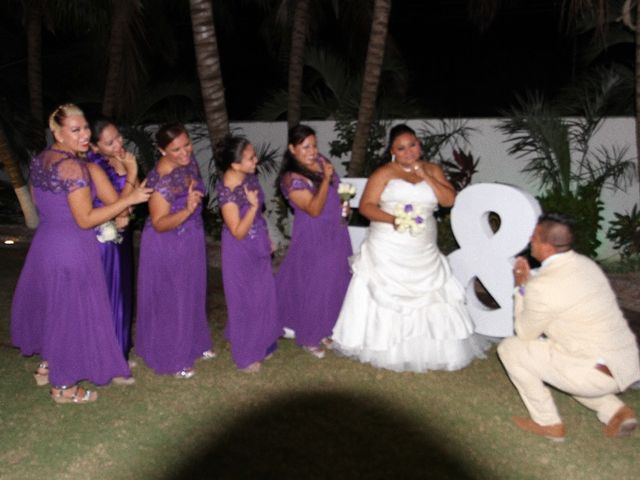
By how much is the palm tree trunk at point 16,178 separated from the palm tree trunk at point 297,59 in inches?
190

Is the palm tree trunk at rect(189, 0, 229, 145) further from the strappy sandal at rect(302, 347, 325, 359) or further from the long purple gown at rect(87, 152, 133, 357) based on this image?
the strappy sandal at rect(302, 347, 325, 359)

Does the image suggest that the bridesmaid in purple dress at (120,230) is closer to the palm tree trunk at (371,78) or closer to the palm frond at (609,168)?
the palm tree trunk at (371,78)

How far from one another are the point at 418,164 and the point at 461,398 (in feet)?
6.36

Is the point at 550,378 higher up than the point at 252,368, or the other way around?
the point at 550,378

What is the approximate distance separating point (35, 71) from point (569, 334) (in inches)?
498

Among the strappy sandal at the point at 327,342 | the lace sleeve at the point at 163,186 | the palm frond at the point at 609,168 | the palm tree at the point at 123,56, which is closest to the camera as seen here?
the lace sleeve at the point at 163,186

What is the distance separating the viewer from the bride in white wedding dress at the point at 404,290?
211 inches

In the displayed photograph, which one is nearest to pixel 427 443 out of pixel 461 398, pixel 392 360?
pixel 461 398

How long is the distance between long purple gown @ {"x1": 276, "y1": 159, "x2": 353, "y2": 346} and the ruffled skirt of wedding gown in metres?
0.32

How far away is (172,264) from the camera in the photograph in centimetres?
517

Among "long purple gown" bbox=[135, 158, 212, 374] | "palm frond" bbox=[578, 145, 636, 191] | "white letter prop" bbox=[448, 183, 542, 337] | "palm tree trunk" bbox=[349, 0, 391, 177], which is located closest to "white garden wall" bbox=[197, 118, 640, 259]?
"palm frond" bbox=[578, 145, 636, 191]

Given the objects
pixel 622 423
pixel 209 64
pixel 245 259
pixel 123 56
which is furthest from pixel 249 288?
pixel 123 56

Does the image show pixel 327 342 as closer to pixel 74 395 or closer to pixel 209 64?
pixel 74 395

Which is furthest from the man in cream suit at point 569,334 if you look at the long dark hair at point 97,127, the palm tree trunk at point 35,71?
the palm tree trunk at point 35,71
